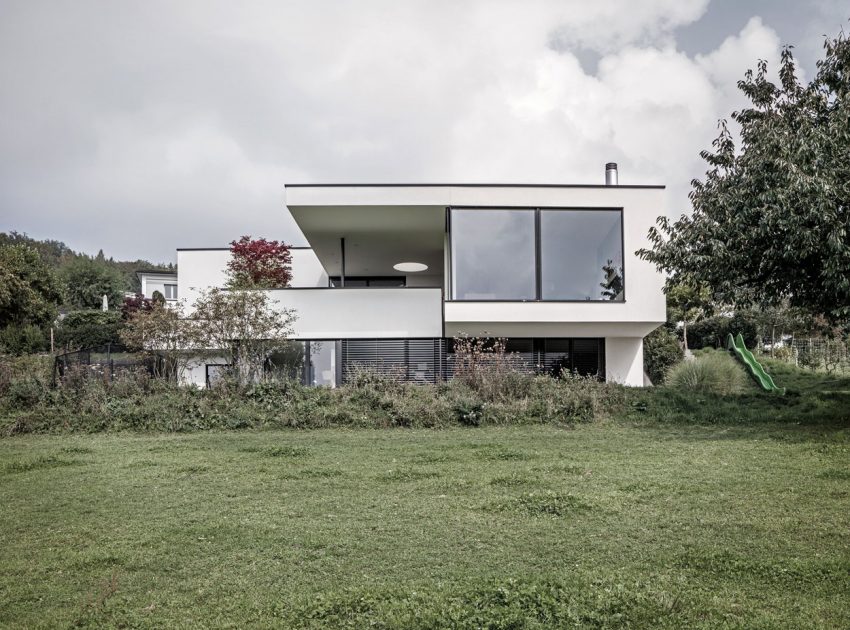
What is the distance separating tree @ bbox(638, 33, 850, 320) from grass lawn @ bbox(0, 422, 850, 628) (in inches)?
116

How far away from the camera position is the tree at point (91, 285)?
58.8m

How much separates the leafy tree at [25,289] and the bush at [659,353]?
2564 centimetres

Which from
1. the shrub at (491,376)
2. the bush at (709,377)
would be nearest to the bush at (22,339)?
the shrub at (491,376)

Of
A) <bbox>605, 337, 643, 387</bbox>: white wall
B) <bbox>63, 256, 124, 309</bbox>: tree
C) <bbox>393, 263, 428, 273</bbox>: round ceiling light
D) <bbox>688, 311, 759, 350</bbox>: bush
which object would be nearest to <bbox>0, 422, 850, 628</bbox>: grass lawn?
<bbox>605, 337, 643, 387</bbox>: white wall

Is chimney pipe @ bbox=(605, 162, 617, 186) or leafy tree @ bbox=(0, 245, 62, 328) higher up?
chimney pipe @ bbox=(605, 162, 617, 186)

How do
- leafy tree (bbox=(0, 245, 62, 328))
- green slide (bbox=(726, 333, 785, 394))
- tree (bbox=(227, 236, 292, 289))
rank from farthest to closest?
1. leafy tree (bbox=(0, 245, 62, 328))
2. tree (bbox=(227, 236, 292, 289))
3. green slide (bbox=(726, 333, 785, 394))

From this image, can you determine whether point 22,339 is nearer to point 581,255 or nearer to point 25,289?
point 25,289

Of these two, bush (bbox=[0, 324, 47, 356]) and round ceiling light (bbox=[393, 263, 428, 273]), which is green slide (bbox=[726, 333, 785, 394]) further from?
bush (bbox=[0, 324, 47, 356])

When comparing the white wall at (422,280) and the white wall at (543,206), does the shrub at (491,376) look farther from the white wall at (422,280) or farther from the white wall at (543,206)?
the white wall at (422,280)

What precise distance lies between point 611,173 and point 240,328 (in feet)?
33.0

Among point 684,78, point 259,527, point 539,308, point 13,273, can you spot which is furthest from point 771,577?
point 13,273

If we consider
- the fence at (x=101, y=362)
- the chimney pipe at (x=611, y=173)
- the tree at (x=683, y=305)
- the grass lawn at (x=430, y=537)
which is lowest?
the grass lawn at (x=430, y=537)

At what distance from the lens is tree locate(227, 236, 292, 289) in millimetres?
19734

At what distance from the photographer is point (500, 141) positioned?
60.9 ft
